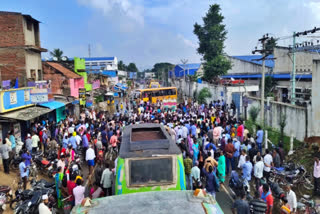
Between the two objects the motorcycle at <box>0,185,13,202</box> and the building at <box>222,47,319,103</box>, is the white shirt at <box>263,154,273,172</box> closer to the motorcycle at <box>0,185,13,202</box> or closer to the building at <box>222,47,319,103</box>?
the motorcycle at <box>0,185,13,202</box>

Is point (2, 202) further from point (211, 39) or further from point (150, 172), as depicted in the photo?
point (211, 39)

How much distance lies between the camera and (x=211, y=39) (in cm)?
4338

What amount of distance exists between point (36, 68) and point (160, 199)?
20.1 meters

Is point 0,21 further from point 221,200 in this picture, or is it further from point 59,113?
point 221,200

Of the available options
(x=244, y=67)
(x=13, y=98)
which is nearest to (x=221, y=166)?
(x=13, y=98)

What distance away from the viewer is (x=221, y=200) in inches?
367

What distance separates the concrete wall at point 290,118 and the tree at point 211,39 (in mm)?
23242

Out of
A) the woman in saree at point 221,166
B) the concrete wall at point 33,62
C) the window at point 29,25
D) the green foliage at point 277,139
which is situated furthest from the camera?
the window at point 29,25

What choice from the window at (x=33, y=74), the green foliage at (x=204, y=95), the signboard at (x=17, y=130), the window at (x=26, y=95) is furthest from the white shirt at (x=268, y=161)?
the green foliage at (x=204, y=95)

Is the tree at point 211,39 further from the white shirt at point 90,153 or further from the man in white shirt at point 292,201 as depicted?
the man in white shirt at point 292,201

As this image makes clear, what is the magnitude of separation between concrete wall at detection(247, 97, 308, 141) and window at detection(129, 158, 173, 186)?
1112cm

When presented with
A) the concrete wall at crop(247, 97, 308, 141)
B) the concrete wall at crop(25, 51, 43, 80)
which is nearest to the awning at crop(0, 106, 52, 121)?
the concrete wall at crop(25, 51, 43, 80)

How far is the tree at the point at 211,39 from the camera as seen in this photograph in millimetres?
41750

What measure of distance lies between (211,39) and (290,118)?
2913cm
